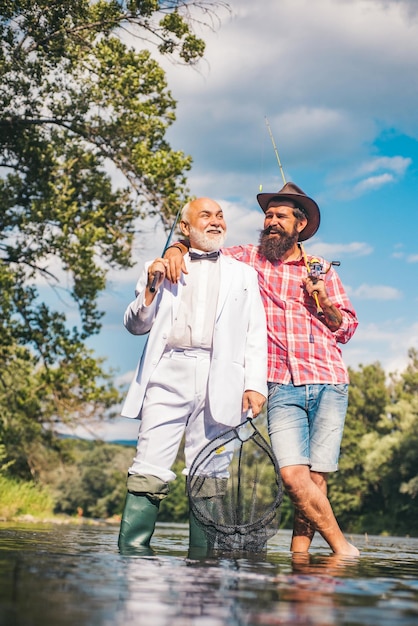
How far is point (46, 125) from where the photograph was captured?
17.4 meters

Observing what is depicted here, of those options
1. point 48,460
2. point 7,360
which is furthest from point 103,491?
point 7,360

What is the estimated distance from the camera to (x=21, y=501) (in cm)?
1802

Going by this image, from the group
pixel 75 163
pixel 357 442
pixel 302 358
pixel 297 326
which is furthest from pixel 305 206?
pixel 357 442

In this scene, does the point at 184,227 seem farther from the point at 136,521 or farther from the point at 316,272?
the point at 136,521

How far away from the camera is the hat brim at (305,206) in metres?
6.45

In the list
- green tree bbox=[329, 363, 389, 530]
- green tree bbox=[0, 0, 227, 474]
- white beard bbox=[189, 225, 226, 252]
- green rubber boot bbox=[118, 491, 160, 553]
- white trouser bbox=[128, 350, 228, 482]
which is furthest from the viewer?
green tree bbox=[329, 363, 389, 530]

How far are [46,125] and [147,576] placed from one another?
1480 centimetres

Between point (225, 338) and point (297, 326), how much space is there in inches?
29.3

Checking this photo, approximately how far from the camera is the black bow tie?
594cm

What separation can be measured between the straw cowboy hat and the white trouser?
135cm

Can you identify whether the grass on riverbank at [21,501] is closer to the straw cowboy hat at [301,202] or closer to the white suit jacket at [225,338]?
the straw cowboy hat at [301,202]

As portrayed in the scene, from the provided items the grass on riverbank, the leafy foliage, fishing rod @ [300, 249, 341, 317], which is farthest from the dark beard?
the leafy foliage

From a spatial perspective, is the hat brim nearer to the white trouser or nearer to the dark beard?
the dark beard

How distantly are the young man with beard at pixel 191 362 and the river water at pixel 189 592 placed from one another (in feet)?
2.92
